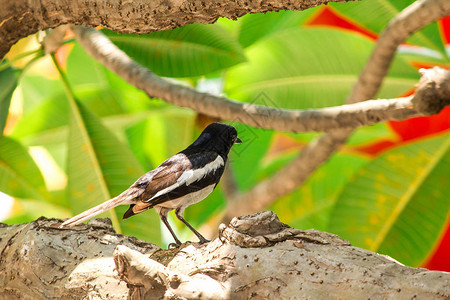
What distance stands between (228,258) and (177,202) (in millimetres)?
231

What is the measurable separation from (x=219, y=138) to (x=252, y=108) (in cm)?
35

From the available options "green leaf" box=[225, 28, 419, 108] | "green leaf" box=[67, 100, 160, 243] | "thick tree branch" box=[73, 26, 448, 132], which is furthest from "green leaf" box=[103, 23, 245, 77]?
"green leaf" box=[225, 28, 419, 108]

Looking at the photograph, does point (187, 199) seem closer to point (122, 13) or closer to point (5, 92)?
point (122, 13)

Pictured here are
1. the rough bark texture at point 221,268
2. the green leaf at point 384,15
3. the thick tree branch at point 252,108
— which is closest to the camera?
the rough bark texture at point 221,268

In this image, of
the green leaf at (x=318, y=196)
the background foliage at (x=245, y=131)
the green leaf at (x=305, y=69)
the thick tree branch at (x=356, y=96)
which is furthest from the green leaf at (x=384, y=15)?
the green leaf at (x=318, y=196)

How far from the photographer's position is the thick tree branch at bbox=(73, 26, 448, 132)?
1613mm

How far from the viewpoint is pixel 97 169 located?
2.00 metres

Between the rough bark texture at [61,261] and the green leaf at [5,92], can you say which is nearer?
the rough bark texture at [61,261]

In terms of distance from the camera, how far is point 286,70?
3.33 m

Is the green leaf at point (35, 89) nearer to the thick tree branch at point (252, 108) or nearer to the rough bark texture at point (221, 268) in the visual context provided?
the thick tree branch at point (252, 108)

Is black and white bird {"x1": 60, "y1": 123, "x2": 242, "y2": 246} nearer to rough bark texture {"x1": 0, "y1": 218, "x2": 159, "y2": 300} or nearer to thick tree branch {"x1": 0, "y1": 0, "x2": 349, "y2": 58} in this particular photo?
rough bark texture {"x1": 0, "y1": 218, "x2": 159, "y2": 300}

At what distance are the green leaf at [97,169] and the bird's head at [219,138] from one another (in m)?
0.45

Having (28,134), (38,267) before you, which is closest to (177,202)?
(38,267)

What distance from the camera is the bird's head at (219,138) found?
151 centimetres
